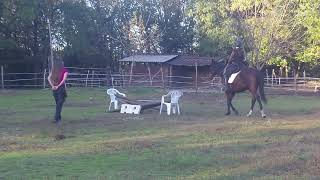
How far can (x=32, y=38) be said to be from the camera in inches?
1799

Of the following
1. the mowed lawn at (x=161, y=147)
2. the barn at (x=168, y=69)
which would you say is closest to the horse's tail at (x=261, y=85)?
the mowed lawn at (x=161, y=147)

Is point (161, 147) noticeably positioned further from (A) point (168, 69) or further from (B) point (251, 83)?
(A) point (168, 69)

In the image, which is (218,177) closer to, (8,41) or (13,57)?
(8,41)

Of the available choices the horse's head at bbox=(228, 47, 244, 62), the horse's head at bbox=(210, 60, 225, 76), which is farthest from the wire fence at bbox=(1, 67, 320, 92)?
the horse's head at bbox=(228, 47, 244, 62)

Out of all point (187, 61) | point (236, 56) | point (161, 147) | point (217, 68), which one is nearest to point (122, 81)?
point (187, 61)

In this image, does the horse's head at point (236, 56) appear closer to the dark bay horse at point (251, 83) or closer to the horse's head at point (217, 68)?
the dark bay horse at point (251, 83)

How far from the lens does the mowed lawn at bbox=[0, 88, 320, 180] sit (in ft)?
26.4

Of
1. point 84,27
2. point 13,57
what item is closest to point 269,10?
point 84,27

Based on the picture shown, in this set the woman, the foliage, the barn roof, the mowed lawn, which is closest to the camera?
the mowed lawn

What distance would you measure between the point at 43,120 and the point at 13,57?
2944 centimetres

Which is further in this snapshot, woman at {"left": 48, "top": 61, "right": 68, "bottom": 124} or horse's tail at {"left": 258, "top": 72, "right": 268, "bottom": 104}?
horse's tail at {"left": 258, "top": 72, "right": 268, "bottom": 104}

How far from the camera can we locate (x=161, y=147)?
10633mm

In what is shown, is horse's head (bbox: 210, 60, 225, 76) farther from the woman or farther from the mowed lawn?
the woman

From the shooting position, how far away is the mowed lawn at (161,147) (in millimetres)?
8055
